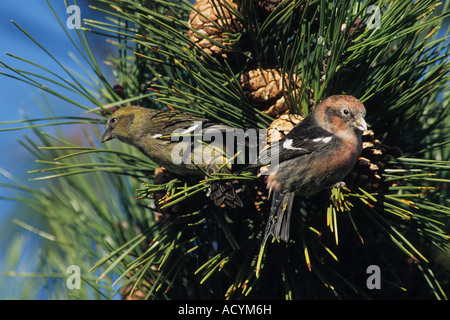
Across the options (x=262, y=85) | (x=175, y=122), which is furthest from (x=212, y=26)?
Answer: (x=175, y=122)

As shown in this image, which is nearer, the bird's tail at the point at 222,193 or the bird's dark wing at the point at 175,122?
the bird's tail at the point at 222,193

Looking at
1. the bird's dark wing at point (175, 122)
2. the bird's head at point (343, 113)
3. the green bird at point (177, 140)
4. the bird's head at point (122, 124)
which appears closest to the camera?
the bird's head at point (343, 113)

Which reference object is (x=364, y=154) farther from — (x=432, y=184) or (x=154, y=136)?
(x=154, y=136)

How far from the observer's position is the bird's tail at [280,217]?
1567 mm

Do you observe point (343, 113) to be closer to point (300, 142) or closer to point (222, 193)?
point (300, 142)

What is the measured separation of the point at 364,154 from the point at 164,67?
997 mm

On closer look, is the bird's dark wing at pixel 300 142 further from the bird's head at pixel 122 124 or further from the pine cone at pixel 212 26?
the bird's head at pixel 122 124

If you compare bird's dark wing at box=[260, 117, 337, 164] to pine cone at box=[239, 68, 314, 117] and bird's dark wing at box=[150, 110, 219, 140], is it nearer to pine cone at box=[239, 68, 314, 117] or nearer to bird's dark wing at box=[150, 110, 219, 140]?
pine cone at box=[239, 68, 314, 117]

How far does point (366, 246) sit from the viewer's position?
2.00 m

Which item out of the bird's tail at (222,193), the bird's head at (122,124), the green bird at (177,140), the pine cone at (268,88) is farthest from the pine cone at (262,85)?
the bird's head at (122,124)

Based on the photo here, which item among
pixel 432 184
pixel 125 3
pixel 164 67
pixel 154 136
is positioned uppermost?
pixel 125 3
